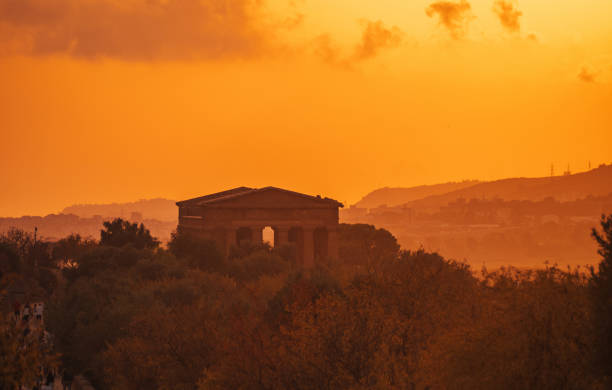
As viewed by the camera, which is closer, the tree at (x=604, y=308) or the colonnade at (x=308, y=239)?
the tree at (x=604, y=308)

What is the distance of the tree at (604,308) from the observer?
23031 mm

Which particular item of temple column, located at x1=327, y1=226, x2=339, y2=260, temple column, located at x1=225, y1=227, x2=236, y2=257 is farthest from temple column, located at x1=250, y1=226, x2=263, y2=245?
temple column, located at x1=327, y1=226, x2=339, y2=260

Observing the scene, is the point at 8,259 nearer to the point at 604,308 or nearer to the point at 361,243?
the point at 361,243

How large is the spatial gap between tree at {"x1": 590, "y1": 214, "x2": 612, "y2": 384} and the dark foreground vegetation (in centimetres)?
3

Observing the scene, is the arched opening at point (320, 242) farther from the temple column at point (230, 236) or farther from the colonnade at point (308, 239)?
the temple column at point (230, 236)

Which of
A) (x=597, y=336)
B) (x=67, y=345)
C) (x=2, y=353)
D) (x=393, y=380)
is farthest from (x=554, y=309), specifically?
(x=67, y=345)

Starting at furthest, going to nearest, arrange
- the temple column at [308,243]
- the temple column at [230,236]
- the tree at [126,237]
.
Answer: the temple column at [308,243], the temple column at [230,236], the tree at [126,237]

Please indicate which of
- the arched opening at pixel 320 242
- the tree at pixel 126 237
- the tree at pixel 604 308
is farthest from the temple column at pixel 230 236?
the tree at pixel 604 308

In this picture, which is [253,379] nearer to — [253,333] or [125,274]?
[253,333]

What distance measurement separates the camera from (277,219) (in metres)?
91.9

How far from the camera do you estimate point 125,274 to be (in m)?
59.5

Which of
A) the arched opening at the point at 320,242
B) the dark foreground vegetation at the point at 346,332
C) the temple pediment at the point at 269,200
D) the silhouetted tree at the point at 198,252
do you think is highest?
the temple pediment at the point at 269,200

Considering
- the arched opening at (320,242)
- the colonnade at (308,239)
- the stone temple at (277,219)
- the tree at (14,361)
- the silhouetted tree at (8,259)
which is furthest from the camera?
the arched opening at (320,242)

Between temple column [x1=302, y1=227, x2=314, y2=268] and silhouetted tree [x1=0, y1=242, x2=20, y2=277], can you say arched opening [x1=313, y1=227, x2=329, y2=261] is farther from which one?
silhouetted tree [x1=0, y1=242, x2=20, y2=277]
